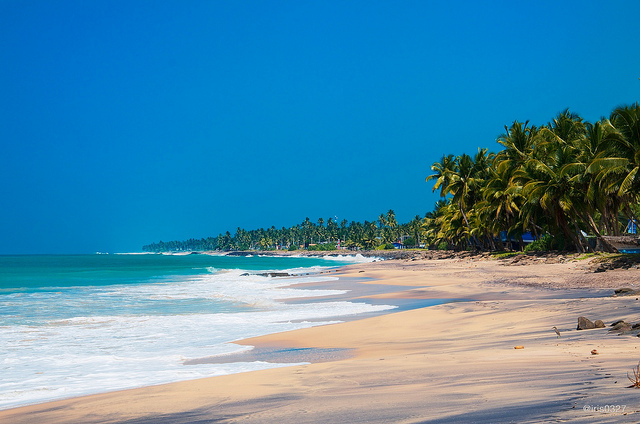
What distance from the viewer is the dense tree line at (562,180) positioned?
25.7 meters

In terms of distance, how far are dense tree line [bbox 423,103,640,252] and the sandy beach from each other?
16.7 metres

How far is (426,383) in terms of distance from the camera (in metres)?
6.19

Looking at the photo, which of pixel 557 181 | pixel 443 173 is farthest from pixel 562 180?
pixel 443 173

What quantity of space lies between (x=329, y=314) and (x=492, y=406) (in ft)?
42.0

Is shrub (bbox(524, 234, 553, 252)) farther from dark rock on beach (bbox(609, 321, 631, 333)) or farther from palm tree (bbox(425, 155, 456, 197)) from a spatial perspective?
dark rock on beach (bbox(609, 321, 631, 333))

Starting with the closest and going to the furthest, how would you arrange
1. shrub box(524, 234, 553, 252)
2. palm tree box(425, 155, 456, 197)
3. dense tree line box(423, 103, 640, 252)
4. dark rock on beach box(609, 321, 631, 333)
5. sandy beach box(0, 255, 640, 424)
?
sandy beach box(0, 255, 640, 424)
dark rock on beach box(609, 321, 631, 333)
dense tree line box(423, 103, 640, 252)
shrub box(524, 234, 553, 252)
palm tree box(425, 155, 456, 197)

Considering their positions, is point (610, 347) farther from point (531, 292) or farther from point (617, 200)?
point (617, 200)

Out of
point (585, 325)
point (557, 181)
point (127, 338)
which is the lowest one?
point (127, 338)

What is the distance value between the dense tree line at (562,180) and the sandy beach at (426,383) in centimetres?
1670

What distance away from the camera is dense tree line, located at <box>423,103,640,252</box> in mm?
25672

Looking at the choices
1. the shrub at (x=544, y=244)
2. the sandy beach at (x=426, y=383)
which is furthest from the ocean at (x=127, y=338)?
the shrub at (x=544, y=244)

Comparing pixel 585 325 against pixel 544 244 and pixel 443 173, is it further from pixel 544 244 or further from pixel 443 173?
pixel 443 173

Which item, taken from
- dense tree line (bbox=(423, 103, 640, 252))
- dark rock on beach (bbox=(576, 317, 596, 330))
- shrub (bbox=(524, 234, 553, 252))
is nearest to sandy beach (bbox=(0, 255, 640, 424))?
dark rock on beach (bbox=(576, 317, 596, 330))

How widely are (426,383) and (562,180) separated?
3362 centimetres
